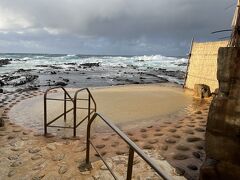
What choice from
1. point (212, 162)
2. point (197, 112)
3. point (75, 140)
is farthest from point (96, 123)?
point (212, 162)

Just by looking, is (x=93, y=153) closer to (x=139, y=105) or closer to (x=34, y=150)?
(x=34, y=150)

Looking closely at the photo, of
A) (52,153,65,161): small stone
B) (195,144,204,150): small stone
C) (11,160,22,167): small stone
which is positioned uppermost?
(195,144,204,150): small stone

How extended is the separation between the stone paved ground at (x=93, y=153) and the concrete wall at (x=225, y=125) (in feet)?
2.86

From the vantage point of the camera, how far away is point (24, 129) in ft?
21.8

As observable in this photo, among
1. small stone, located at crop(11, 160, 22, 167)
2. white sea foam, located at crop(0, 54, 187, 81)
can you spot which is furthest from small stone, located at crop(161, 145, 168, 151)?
white sea foam, located at crop(0, 54, 187, 81)

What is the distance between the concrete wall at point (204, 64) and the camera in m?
11.5

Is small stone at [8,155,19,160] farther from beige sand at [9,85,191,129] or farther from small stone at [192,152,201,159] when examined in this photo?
small stone at [192,152,201,159]

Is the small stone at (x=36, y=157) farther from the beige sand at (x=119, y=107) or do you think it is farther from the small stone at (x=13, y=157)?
the beige sand at (x=119, y=107)

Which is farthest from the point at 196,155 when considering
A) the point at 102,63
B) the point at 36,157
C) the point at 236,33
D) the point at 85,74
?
the point at 102,63

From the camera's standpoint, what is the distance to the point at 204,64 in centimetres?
1234

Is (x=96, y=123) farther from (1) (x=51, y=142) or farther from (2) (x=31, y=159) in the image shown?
(2) (x=31, y=159)

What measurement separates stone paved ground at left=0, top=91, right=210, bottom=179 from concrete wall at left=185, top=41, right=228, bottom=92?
538 cm

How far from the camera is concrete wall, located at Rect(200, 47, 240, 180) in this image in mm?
3078

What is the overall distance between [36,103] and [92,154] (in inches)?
245
